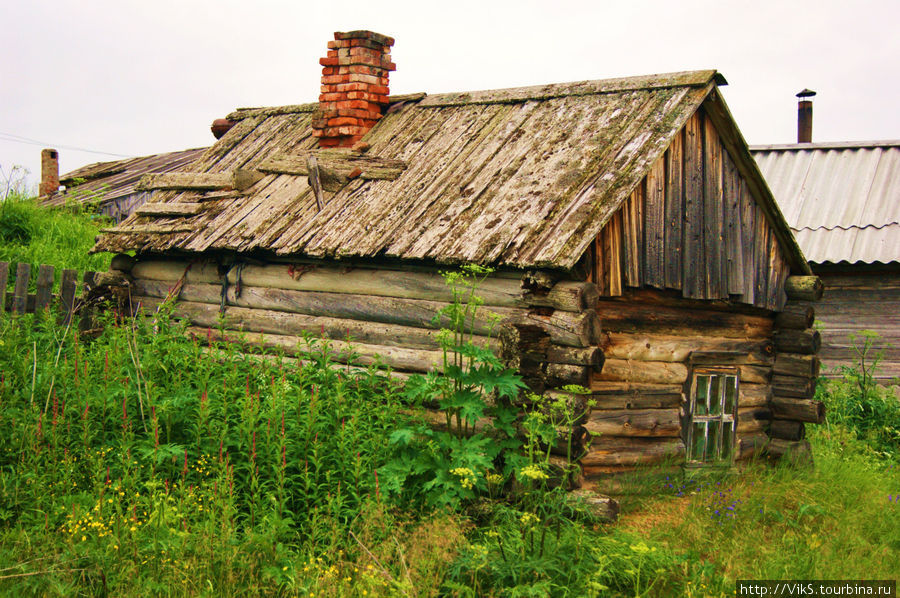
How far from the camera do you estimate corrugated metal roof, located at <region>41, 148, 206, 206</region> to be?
18172mm

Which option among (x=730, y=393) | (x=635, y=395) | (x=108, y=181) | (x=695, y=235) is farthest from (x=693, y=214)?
(x=108, y=181)

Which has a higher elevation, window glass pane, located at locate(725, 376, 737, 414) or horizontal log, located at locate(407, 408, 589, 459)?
window glass pane, located at locate(725, 376, 737, 414)

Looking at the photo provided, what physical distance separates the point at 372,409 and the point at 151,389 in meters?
1.80

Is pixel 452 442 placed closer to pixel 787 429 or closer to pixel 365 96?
pixel 787 429

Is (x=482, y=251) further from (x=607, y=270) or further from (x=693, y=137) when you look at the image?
(x=693, y=137)

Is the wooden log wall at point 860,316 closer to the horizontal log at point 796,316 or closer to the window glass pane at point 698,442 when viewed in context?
the horizontal log at point 796,316

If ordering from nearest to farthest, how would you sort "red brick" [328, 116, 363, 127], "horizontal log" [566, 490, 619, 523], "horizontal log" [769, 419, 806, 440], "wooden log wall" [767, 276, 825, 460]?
"horizontal log" [566, 490, 619, 523] → "wooden log wall" [767, 276, 825, 460] → "horizontal log" [769, 419, 806, 440] → "red brick" [328, 116, 363, 127]

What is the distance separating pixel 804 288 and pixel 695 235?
1.97m

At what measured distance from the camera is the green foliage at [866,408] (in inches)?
441

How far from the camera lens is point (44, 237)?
46.7 feet

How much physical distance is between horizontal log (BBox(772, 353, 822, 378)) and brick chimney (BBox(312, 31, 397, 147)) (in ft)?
18.9

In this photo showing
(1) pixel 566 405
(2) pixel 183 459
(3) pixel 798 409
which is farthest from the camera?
(3) pixel 798 409

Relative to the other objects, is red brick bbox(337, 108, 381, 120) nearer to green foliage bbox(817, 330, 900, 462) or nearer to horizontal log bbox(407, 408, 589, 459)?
horizontal log bbox(407, 408, 589, 459)

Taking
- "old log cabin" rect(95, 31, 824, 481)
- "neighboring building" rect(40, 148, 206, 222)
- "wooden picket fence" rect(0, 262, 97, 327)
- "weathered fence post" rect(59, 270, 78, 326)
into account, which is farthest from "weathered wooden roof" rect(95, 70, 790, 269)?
"neighboring building" rect(40, 148, 206, 222)
